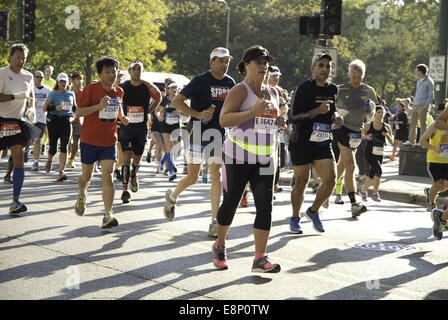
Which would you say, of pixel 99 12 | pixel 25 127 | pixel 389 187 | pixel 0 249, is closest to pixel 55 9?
pixel 99 12

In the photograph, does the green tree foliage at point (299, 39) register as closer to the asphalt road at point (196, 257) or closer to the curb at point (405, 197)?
the curb at point (405, 197)

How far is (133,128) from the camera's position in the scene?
10664 mm

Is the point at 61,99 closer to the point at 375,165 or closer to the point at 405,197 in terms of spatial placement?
the point at 375,165

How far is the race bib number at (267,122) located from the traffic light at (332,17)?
26.3 feet

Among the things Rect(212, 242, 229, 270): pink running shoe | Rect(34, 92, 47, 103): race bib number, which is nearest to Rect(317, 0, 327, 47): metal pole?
Rect(34, 92, 47, 103): race bib number

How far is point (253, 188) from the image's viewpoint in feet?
19.7

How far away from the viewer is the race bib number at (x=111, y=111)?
26.8 feet

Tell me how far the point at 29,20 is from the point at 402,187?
51.2 feet

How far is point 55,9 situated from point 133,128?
83.1ft

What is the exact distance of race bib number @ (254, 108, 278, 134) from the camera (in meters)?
5.86

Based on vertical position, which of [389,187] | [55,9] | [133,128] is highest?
[55,9]

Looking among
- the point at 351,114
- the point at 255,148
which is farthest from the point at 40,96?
the point at 255,148
